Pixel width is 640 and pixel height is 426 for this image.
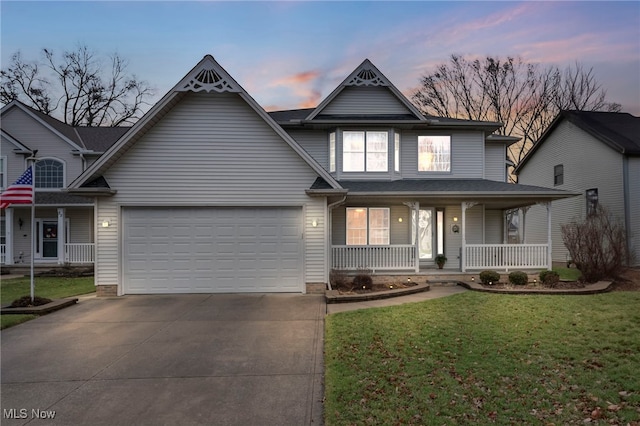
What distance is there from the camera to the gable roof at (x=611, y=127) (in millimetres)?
16022

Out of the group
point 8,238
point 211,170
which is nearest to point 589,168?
point 211,170

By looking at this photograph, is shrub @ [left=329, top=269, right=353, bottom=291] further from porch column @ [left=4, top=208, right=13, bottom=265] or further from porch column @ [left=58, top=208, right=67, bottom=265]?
porch column @ [left=4, top=208, right=13, bottom=265]

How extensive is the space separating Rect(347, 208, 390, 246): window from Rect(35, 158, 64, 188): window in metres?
15.7

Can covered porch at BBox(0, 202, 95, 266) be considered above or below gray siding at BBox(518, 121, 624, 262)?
below

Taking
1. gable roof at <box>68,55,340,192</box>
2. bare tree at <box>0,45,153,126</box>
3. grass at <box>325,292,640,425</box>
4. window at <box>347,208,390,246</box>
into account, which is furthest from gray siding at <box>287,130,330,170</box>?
bare tree at <box>0,45,153,126</box>

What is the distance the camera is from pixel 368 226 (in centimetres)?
1458

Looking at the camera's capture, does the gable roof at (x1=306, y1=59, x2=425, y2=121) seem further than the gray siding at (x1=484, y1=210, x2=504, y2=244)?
No

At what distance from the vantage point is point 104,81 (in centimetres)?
3594

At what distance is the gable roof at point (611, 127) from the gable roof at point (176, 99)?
545 inches

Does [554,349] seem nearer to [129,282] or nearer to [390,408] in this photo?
[390,408]

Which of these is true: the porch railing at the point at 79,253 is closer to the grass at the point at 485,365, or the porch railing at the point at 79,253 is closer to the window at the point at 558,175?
the grass at the point at 485,365

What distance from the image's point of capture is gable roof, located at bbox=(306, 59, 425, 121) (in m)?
14.6

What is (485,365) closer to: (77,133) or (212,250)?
(212,250)

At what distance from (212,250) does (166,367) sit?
5847 mm
